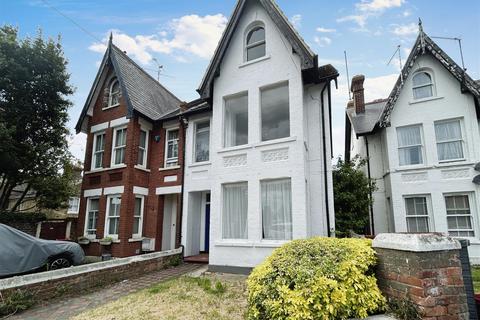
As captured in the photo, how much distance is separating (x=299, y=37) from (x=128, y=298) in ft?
33.3

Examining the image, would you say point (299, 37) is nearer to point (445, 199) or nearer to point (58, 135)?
point (445, 199)

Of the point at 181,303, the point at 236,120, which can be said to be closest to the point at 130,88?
the point at 236,120

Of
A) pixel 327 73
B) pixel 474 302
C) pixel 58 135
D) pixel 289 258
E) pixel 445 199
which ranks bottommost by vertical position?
pixel 474 302

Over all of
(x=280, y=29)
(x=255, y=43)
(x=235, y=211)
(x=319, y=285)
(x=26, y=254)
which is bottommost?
(x=26, y=254)

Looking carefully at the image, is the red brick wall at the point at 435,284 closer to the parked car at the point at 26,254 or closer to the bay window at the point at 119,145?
the parked car at the point at 26,254

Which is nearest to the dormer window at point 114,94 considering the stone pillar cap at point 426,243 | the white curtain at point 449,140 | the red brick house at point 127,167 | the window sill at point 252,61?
the red brick house at point 127,167

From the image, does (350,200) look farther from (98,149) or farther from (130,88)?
(98,149)

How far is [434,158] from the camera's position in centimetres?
1298

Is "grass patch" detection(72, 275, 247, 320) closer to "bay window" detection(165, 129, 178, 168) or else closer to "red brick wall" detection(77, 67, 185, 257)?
"red brick wall" detection(77, 67, 185, 257)

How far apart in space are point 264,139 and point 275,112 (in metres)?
1.16

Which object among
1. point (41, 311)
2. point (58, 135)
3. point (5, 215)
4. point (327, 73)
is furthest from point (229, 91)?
point (5, 215)

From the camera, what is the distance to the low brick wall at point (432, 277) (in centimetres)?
330

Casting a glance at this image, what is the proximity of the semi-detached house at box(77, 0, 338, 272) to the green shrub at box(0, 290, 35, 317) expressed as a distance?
5.51 metres

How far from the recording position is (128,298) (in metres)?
7.27
